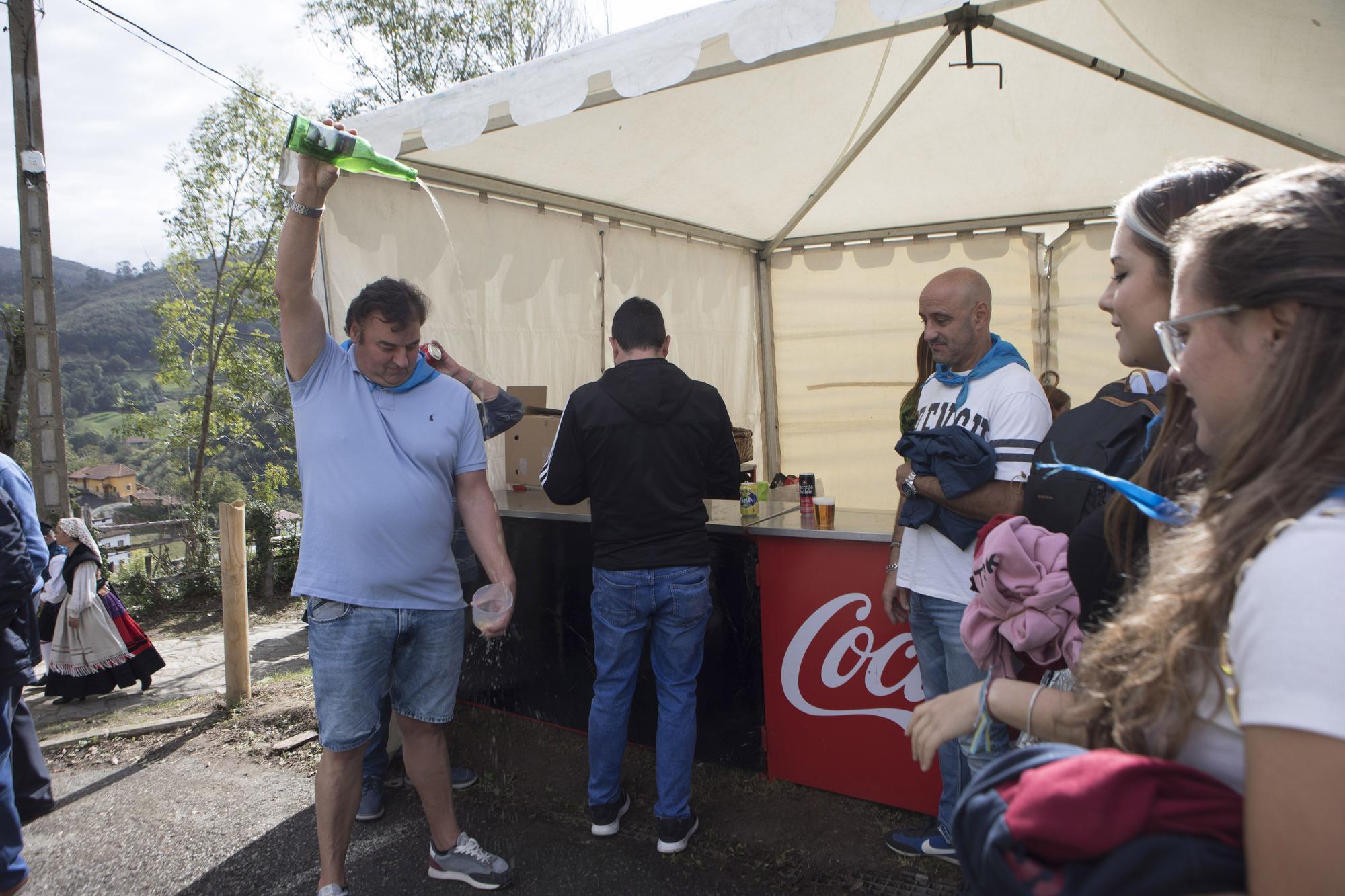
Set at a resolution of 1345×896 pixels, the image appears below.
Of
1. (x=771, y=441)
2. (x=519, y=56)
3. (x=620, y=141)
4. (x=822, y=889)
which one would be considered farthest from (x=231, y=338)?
(x=822, y=889)

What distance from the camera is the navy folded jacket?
2543mm

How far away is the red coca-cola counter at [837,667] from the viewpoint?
11.0ft

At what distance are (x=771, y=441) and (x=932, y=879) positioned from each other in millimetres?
4769

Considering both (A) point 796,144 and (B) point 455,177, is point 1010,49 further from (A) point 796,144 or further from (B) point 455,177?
(B) point 455,177

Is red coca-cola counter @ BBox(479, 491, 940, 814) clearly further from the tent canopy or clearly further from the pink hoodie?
the tent canopy

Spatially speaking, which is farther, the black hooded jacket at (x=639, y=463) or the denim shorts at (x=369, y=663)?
the black hooded jacket at (x=639, y=463)

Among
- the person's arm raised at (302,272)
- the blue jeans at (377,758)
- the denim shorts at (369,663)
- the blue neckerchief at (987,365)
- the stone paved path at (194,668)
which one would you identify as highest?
the person's arm raised at (302,272)

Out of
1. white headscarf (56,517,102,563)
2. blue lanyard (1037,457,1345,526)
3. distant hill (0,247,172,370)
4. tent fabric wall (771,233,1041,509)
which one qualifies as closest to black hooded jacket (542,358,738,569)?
blue lanyard (1037,457,1345,526)

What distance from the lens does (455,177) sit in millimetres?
4594

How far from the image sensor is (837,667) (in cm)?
348

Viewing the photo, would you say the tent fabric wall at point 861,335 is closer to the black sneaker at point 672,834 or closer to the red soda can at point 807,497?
the red soda can at point 807,497

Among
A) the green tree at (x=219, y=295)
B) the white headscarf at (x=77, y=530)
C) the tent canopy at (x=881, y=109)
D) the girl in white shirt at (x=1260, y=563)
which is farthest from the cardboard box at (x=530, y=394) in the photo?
the green tree at (x=219, y=295)

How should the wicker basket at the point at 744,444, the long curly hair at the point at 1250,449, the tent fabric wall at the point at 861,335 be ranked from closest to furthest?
the long curly hair at the point at 1250,449
the wicker basket at the point at 744,444
the tent fabric wall at the point at 861,335

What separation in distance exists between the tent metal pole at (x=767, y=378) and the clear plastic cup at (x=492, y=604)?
4.64m
